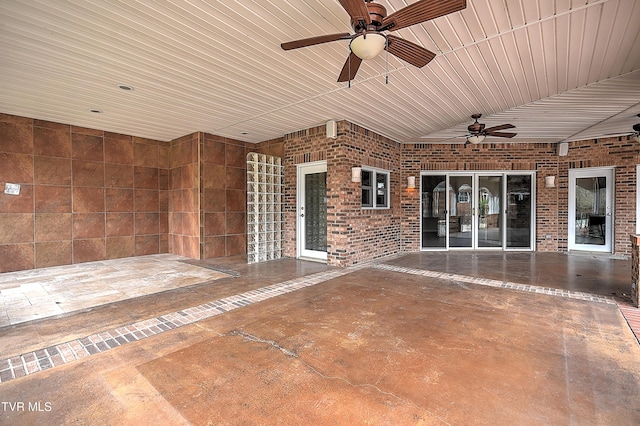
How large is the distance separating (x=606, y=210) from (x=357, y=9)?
8797 millimetres

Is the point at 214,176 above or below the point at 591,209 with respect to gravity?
above

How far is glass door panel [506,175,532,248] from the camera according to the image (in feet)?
26.7

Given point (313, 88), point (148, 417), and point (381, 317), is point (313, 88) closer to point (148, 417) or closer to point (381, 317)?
point (381, 317)

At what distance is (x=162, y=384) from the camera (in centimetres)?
207

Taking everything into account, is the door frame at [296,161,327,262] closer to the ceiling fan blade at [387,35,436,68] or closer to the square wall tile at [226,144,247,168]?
the square wall tile at [226,144,247,168]

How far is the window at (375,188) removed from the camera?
662cm

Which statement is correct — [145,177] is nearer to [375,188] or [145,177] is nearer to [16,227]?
[16,227]

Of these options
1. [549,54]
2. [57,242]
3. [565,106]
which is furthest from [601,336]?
[57,242]

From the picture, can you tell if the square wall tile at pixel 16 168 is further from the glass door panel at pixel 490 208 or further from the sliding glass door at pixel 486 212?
the glass door panel at pixel 490 208

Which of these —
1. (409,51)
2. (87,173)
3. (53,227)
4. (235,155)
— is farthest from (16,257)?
(409,51)

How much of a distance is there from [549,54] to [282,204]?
210 inches

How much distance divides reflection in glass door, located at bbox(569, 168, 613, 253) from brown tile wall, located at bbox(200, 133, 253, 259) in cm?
858

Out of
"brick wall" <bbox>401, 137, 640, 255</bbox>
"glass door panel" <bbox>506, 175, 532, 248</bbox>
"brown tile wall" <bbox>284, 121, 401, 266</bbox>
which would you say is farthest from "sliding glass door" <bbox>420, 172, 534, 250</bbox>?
"brown tile wall" <bbox>284, 121, 401, 266</bbox>

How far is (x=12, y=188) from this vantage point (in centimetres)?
564
